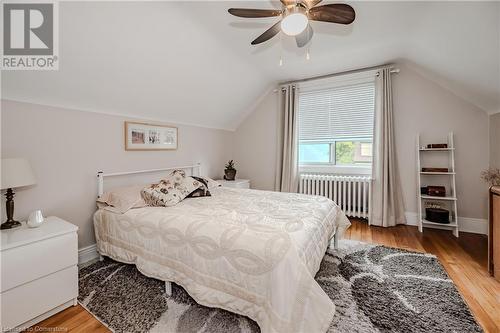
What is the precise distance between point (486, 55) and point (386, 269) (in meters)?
2.37

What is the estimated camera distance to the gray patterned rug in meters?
1.47

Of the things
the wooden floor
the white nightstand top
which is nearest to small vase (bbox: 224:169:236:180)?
the wooden floor

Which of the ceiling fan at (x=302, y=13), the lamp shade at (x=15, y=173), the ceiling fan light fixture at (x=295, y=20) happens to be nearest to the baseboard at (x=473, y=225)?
the ceiling fan at (x=302, y=13)

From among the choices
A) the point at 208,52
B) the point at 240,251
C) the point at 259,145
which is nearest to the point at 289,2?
the point at 208,52

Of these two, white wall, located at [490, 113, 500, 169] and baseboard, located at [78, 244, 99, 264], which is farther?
white wall, located at [490, 113, 500, 169]

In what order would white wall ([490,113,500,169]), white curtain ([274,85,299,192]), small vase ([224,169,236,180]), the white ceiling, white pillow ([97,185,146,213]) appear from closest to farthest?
the white ceiling, white pillow ([97,185,146,213]), white wall ([490,113,500,169]), white curtain ([274,85,299,192]), small vase ([224,169,236,180])

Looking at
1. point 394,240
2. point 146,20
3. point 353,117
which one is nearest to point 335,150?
point 353,117

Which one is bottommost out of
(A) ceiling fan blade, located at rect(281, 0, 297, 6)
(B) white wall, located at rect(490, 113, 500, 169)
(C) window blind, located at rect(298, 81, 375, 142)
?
(B) white wall, located at rect(490, 113, 500, 169)

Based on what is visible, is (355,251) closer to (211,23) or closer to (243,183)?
(243,183)

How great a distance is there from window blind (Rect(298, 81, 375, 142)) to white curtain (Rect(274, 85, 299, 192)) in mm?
161

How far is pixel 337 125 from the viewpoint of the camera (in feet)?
12.8

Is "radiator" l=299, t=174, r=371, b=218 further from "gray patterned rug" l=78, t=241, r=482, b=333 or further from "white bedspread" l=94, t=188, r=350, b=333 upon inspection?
"white bedspread" l=94, t=188, r=350, b=333

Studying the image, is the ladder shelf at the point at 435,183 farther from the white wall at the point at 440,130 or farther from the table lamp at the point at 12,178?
the table lamp at the point at 12,178

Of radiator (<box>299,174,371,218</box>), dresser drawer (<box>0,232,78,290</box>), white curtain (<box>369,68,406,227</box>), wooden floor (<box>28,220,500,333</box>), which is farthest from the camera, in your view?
radiator (<box>299,174,371,218</box>)
